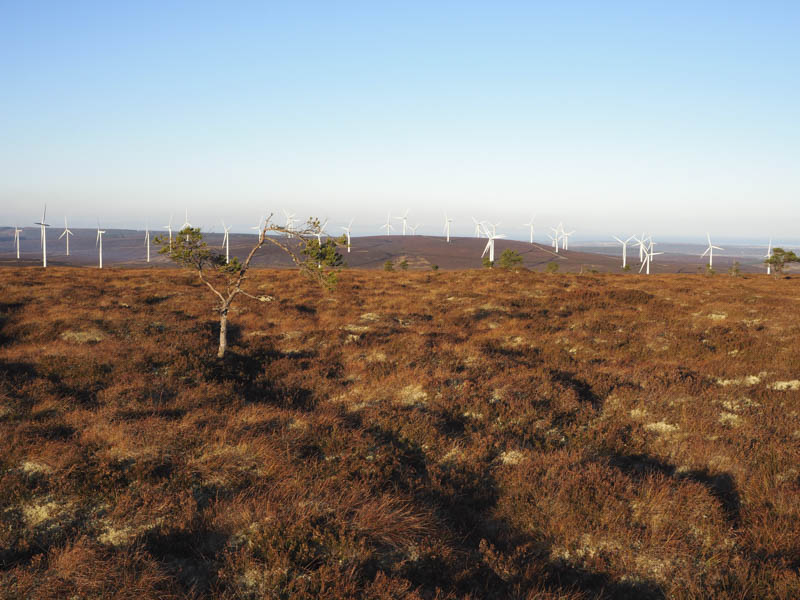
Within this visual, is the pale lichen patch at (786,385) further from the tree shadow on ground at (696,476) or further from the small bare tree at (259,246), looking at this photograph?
the small bare tree at (259,246)

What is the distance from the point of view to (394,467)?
8383mm

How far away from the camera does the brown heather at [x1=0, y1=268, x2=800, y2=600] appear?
561 cm

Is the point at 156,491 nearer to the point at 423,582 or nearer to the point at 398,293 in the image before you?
the point at 423,582

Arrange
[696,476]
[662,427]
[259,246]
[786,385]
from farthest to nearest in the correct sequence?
[259,246] → [786,385] → [662,427] → [696,476]

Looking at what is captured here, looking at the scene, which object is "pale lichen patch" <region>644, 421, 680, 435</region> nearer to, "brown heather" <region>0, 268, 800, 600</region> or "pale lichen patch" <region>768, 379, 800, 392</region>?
"brown heather" <region>0, 268, 800, 600</region>

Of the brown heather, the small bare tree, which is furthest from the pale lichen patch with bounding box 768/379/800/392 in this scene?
the small bare tree

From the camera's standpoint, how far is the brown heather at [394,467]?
18.4ft

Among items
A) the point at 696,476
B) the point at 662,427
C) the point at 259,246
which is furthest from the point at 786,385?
the point at 259,246

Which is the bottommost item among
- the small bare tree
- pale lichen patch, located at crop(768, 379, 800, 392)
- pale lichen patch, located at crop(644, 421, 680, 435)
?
pale lichen patch, located at crop(644, 421, 680, 435)

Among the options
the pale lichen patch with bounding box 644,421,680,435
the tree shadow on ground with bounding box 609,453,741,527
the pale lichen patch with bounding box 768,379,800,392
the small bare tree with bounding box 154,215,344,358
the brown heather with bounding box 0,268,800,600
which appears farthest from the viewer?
the small bare tree with bounding box 154,215,344,358

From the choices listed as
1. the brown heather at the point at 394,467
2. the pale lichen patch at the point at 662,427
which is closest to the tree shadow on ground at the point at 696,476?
the brown heather at the point at 394,467

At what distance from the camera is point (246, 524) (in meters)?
6.35

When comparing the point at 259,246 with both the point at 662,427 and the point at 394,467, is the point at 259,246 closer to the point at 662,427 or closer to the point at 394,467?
→ the point at 394,467

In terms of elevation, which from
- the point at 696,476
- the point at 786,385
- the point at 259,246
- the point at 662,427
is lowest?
the point at 696,476
